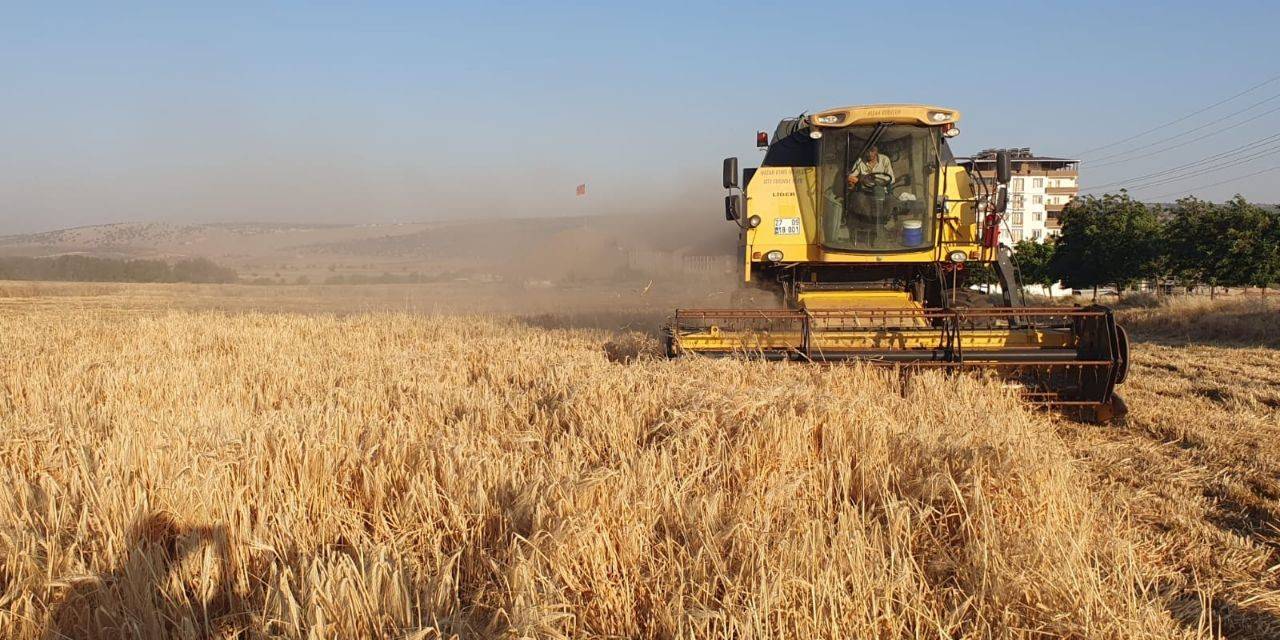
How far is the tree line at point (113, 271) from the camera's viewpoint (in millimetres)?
42406

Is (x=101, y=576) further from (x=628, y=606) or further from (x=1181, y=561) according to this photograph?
(x=1181, y=561)

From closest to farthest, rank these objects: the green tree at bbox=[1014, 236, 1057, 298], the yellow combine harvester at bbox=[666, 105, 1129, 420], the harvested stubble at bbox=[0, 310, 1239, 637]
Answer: the harvested stubble at bbox=[0, 310, 1239, 637], the yellow combine harvester at bbox=[666, 105, 1129, 420], the green tree at bbox=[1014, 236, 1057, 298]

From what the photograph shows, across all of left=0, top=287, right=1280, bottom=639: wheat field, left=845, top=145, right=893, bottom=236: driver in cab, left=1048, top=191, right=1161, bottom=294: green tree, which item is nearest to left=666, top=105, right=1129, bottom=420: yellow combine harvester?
left=845, top=145, right=893, bottom=236: driver in cab

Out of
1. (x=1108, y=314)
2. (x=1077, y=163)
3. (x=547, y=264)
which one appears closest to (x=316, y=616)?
(x=1108, y=314)

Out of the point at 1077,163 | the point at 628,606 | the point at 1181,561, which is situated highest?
the point at 1077,163

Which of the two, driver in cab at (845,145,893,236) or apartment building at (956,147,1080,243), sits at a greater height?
apartment building at (956,147,1080,243)

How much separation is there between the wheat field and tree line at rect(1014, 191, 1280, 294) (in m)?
24.2

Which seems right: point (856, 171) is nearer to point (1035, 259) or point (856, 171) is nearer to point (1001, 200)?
point (1001, 200)

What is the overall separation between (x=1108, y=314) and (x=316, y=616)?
6399 millimetres

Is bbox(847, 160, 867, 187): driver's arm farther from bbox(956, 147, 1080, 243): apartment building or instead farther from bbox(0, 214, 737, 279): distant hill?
bbox(956, 147, 1080, 243): apartment building

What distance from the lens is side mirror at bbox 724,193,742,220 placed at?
8.73m

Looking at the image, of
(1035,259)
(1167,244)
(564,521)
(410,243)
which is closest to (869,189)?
(564,521)

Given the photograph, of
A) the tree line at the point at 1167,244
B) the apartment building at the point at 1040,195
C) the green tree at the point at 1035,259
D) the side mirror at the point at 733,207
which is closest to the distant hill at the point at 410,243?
the side mirror at the point at 733,207

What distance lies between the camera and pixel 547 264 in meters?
30.6
